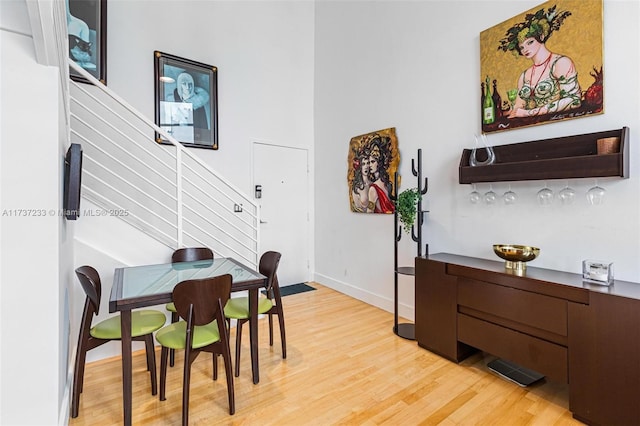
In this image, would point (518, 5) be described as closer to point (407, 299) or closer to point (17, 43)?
point (407, 299)

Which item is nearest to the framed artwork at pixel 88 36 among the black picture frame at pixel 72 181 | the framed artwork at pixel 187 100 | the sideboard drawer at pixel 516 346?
the framed artwork at pixel 187 100

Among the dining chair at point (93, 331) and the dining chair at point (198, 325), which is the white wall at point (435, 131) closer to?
the dining chair at point (198, 325)

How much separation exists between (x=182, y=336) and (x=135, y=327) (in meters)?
0.36

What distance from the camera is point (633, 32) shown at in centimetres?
207

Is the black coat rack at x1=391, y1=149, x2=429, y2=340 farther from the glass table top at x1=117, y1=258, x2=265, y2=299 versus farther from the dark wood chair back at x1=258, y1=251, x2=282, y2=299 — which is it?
the glass table top at x1=117, y1=258, x2=265, y2=299

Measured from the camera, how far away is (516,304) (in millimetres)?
2197

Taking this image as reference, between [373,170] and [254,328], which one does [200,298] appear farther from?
[373,170]

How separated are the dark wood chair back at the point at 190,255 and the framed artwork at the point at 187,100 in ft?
5.06

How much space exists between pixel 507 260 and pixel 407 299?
139cm

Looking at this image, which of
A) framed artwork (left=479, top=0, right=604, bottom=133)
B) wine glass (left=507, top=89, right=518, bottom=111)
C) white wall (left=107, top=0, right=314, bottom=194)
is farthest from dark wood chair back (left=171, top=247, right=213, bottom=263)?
wine glass (left=507, top=89, right=518, bottom=111)

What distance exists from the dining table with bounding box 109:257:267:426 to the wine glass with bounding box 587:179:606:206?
92.2 inches

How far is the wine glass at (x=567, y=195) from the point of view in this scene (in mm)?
2328

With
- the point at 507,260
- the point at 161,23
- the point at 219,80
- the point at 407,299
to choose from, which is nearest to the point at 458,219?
the point at 507,260

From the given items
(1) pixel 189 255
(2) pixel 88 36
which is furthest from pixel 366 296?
(2) pixel 88 36
